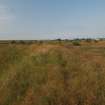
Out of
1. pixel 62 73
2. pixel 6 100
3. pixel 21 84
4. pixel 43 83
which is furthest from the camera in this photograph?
pixel 62 73

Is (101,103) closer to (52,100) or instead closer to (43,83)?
(52,100)

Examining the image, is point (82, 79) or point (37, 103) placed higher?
point (82, 79)

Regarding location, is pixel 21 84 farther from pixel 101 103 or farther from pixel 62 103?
pixel 101 103

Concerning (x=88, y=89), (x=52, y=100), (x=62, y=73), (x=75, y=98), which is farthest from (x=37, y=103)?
(x=62, y=73)

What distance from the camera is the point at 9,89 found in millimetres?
10312

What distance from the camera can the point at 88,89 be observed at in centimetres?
852

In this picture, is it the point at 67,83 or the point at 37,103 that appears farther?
the point at 67,83

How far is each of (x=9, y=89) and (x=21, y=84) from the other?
552mm

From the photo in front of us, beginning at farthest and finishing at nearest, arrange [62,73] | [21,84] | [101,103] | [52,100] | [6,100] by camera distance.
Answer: [62,73], [21,84], [6,100], [52,100], [101,103]

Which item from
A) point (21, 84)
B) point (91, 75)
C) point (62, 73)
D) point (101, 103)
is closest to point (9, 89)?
point (21, 84)

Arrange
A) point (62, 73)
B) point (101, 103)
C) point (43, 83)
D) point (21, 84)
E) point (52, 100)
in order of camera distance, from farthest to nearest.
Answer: point (62, 73) < point (21, 84) < point (43, 83) < point (52, 100) < point (101, 103)

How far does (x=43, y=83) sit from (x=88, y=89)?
208 cm

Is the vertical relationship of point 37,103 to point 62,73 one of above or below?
below

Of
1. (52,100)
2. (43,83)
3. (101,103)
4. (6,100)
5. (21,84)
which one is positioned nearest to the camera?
(101,103)
